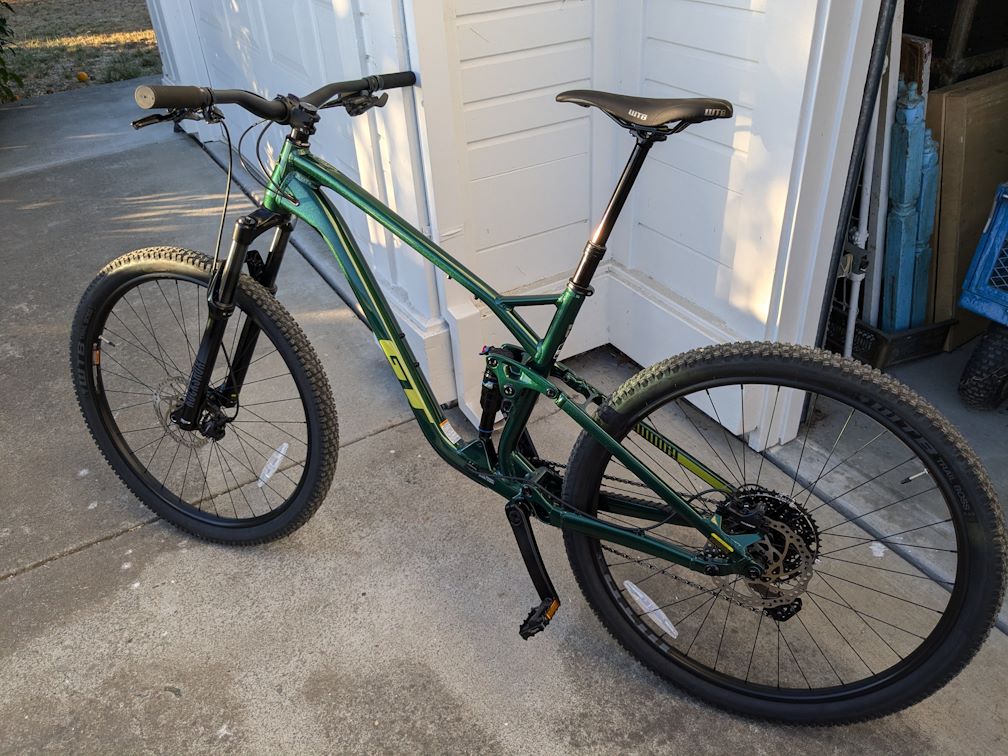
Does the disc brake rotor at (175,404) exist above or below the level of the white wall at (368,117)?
below

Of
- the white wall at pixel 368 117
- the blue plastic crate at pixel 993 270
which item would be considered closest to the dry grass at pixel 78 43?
the white wall at pixel 368 117

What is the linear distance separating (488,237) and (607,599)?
1.20 meters

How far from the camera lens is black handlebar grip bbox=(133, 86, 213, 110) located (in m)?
1.45

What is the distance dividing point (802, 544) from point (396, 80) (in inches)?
54.8

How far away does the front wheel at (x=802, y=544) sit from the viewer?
4.52 feet

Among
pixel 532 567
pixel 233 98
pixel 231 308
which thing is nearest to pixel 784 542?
pixel 532 567

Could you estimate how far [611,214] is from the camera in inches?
59.4

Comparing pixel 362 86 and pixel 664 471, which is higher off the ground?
pixel 362 86

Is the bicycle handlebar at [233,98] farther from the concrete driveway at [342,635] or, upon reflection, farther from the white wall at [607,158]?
the concrete driveway at [342,635]

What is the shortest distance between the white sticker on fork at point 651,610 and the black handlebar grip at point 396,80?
129 centimetres

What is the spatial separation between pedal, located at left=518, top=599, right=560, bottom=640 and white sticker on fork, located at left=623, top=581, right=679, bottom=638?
17cm

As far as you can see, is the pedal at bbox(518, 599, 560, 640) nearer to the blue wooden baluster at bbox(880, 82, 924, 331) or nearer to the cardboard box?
the blue wooden baluster at bbox(880, 82, 924, 331)

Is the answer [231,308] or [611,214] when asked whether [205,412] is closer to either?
[231,308]

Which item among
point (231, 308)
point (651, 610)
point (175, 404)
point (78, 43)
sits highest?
point (231, 308)
